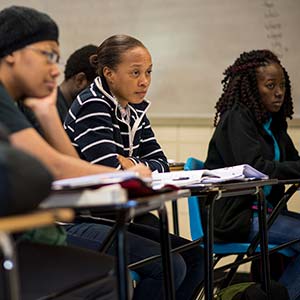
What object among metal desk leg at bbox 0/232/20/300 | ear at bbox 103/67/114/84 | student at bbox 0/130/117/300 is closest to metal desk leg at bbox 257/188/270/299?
ear at bbox 103/67/114/84

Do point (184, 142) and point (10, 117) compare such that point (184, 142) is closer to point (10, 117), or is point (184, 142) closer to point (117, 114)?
point (117, 114)

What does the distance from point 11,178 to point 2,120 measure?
0.45 meters

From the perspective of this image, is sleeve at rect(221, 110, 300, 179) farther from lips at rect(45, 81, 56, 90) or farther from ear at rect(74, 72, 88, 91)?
lips at rect(45, 81, 56, 90)

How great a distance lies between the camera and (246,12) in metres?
3.95

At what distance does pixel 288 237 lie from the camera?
2908 millimetres

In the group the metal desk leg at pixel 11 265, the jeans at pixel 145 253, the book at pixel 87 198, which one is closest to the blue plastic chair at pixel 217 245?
the jeans at pixel 145 253

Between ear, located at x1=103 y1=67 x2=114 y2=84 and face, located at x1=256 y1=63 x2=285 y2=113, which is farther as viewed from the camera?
face, located at x1=256 y1=63 x2=285 y2=113

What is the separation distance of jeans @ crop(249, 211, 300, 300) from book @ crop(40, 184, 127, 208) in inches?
65.7

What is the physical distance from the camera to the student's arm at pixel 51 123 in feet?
6.16

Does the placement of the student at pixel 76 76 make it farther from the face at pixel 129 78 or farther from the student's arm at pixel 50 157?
the student's arm at pixel 50 157

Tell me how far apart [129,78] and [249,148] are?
2.17 feet

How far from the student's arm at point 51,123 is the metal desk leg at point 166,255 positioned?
11.6 inches

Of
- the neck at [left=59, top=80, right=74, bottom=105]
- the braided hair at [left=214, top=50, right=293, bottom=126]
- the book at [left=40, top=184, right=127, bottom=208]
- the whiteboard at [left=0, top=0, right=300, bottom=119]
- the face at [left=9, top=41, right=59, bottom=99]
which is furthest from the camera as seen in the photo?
the whiteboard at [left=0, top=0, right=300, bottom=119]

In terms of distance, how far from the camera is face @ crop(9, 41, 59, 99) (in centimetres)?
167
